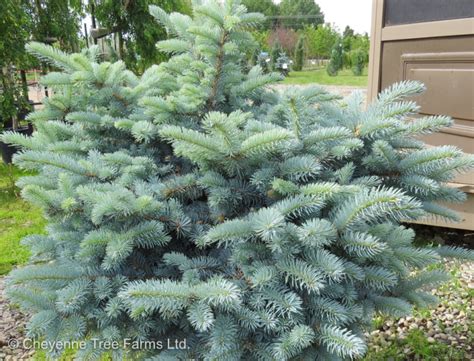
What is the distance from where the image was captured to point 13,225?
4.53 m

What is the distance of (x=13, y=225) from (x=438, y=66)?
4218 mm

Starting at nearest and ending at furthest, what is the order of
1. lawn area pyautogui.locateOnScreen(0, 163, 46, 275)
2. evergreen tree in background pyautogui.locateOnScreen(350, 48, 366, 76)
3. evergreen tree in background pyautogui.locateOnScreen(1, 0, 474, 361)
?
evergreen tree in background pyautogui.locateOnScreen(1, 0, 474, 361) → lawn area pyautogui.locateOnScreen(0, 163, 46, 275) → evergreen tree in background pyautogui.locateOnScreen(350, 48, 366, 76)

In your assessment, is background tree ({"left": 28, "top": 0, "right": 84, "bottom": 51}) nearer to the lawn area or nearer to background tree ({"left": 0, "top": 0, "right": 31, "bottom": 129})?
background tree ({"left": 0, "top": 0, "right": 31, "bottom": 129})

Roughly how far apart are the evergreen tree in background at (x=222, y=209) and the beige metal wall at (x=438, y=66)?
6.03 ft

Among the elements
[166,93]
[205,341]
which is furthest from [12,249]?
[205,341]

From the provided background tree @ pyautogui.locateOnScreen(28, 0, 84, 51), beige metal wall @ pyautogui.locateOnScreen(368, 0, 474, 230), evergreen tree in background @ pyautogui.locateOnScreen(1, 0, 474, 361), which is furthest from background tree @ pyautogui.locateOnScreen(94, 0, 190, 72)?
evergreen tree in background @ pyautogui.locateOnScreen(1, 0, 474, 361)

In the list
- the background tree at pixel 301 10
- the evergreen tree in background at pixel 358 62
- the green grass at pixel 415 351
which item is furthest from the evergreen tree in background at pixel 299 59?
the green grass at pixel 415 351

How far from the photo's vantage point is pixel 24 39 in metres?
5.98

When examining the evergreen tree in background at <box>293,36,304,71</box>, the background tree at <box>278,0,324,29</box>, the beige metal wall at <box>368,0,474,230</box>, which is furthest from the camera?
the background tree at <box>278,0,324,29</box>

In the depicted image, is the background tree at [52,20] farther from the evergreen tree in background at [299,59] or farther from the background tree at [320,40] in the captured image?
the background tree at [320,40]

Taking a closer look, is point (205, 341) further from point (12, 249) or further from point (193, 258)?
point (12, 249)

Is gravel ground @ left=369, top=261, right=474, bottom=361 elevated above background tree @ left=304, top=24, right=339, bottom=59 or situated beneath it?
situated beneath

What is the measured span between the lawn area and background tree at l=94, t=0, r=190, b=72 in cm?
304

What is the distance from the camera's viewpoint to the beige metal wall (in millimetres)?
3236
